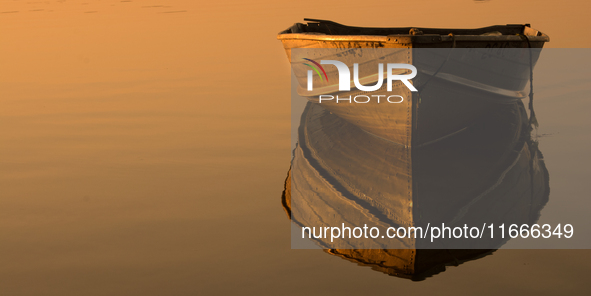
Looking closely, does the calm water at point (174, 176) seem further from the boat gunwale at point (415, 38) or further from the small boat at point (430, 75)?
the boat gunwale at point (415, 38)

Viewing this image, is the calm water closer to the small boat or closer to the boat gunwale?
the small boat

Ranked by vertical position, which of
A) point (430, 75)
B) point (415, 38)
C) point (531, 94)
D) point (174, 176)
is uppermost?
point (415, 38)

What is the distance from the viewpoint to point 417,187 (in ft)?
17.3

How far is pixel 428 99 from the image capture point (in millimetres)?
6062

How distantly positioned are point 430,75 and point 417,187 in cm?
134

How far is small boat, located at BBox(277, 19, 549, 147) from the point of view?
19.3 feet

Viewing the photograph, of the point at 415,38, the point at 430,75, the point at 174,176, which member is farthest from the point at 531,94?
the point at 174,176

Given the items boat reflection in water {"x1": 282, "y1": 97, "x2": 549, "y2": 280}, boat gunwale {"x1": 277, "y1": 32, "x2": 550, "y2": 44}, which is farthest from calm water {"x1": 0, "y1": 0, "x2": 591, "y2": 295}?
boat gunwale {"x1": 277, "y1": 32, "x2": 550, "y2": 44}

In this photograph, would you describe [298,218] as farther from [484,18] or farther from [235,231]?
[484,18]

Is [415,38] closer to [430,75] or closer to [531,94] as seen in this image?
[430,75]

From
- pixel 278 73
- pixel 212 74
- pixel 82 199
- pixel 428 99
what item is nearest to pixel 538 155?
pixel 428 99

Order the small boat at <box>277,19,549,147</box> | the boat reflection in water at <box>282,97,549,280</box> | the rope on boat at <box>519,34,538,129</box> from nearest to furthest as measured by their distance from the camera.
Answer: the boat reflection in water at <box>282,97,549,280</box>, the small boat at <box>277,19,549,147</box>, the rope on boat at <box>519,34,538,129</box>

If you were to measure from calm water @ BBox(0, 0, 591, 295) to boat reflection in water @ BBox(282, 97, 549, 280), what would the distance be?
17 centimetres

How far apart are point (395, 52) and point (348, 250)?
8.08 feet
